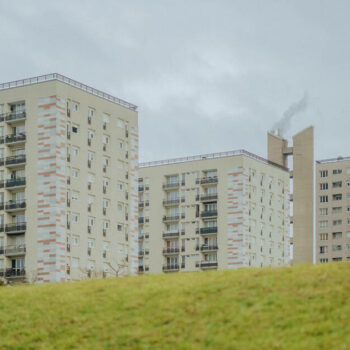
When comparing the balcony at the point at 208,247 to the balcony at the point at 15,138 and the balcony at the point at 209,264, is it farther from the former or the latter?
the balcony at the point at 15,138

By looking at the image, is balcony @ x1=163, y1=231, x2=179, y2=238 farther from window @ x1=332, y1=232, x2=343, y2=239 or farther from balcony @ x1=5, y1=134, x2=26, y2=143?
window @ x1=332, y1=232, x2=343, y2=239

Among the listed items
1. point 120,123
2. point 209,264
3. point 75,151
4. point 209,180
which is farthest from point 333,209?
point 75,151

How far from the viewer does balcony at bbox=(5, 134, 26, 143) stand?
277 feet

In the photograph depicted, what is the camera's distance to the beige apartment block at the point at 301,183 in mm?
132500

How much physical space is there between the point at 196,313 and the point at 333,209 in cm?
13617

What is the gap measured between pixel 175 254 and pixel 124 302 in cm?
9023

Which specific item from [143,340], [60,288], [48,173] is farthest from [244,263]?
[143,340]

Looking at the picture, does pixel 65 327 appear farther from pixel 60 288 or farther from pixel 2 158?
pixel 2 158

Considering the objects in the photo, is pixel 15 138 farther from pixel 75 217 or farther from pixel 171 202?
pixel 171 202

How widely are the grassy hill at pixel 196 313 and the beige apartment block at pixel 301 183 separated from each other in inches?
4214

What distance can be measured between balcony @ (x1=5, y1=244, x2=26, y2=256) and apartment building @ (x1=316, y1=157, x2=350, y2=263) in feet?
272

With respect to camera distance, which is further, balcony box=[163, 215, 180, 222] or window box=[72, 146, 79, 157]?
balcony box=[163, 215, 180, 222]

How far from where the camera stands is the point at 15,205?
83.1 metres

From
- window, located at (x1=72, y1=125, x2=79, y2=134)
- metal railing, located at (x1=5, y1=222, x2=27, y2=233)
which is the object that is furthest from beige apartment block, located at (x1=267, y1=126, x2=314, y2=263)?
metal railing, located at (x1=5, y1=222, x2=27, y2=233)
